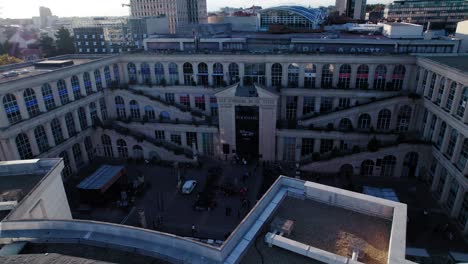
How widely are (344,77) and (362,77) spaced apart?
125 inches

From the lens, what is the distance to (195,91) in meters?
65.8

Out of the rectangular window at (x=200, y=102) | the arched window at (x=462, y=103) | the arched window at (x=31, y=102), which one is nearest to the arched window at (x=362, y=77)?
the arched window at (x=462, y=103)

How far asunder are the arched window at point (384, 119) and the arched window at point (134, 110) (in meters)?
45.6

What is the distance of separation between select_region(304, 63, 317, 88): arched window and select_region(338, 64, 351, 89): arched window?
4723 millimetres

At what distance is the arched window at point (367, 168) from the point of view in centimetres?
5259

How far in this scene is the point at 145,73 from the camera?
2719 inches

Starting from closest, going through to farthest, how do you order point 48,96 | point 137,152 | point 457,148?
point 457,148 < point 48,96 < point 137,152

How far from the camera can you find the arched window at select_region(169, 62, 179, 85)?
67.0 meters

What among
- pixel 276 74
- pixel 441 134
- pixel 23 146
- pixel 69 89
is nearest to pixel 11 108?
pixel 23 146

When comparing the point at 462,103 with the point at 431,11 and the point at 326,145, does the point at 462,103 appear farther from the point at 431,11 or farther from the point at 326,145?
the point at 431,11

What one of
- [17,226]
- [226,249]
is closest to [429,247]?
[226,249]

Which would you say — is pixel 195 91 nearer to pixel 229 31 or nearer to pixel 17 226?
pixel 229 31

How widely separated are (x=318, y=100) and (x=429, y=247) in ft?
102

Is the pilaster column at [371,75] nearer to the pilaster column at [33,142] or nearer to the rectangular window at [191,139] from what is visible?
the rectangular window at [191,139]
